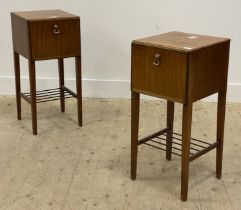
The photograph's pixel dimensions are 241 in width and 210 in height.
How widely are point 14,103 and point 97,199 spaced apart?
1.73 meters

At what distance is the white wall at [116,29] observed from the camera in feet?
12.2

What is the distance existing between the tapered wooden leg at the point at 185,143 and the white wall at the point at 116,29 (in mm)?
1704

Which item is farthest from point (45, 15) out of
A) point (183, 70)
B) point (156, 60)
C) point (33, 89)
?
point (183, 70)

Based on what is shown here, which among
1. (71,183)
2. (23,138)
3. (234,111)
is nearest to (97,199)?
(71,183)

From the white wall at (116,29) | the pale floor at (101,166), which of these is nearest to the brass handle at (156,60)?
the pale floor at (101,166)

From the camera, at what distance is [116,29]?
3.83 metres

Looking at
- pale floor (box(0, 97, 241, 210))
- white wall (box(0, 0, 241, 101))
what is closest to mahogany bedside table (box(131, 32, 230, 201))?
pale floor (box(0, 97, 241, 210))

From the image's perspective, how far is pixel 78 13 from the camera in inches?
150

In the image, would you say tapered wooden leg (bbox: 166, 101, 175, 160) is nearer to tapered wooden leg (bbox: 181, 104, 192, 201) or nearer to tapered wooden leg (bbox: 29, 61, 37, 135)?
tapered wooden leg (bbox: 181, 104, 192, 201)

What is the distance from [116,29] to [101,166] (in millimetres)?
1476

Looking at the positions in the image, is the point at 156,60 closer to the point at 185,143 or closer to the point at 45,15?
the point at 185,143

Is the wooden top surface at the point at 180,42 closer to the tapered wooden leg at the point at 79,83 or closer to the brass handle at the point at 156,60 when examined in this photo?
the brass handle at the point at 156,60

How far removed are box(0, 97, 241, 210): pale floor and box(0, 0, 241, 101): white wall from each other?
35cm

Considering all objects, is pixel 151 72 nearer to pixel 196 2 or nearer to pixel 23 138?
pixel 23 138
